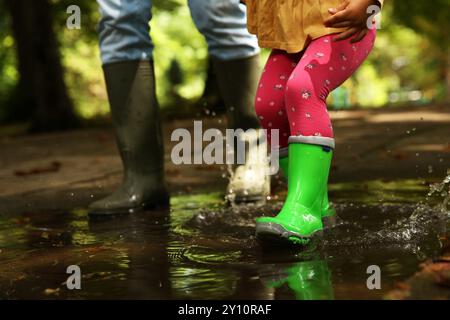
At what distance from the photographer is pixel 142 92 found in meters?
4.34

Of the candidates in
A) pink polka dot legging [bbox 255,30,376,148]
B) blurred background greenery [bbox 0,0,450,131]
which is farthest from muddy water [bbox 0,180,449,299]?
blurred background greenery [bbox 0,0,450,131]

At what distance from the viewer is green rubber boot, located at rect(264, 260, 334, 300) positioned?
2.29 meters

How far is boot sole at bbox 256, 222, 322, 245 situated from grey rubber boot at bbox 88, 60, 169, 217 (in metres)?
1.33

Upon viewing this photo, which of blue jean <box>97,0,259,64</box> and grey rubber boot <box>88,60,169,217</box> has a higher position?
blue jean <box>97,0,259,64</box>

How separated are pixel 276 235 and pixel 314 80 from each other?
0.58m

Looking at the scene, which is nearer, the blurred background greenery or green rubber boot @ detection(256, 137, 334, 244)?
green rubber boot @ detection(256, 137, 334, 244)

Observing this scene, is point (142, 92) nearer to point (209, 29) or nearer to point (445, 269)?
point (209, 29)

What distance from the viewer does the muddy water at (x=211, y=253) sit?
96.6 inches

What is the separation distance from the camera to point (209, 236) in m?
3.40

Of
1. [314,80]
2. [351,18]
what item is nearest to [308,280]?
[314,80]

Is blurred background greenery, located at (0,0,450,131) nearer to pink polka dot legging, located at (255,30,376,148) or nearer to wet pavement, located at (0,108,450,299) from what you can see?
wet pavement, located at (0,108,450,299)

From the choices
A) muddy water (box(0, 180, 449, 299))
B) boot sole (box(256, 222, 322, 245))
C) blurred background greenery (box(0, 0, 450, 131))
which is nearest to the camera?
muddy water (box(0, 180, 449, 299))

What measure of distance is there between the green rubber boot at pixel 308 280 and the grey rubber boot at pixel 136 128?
5.57 feet
